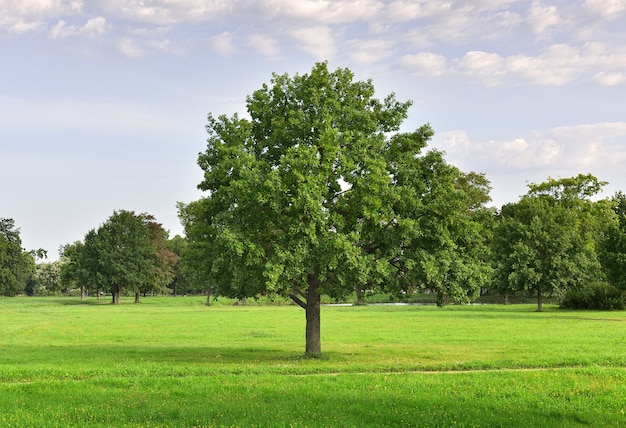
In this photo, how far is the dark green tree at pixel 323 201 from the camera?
80.5ft

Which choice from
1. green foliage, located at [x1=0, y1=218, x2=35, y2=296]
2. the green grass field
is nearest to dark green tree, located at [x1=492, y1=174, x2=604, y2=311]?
the green grass field

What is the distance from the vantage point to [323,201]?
84.4ft

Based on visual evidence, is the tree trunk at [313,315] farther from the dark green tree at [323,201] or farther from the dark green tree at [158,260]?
the dark green tree at [158,260]

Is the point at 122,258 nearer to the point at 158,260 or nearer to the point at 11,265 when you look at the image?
A: the point at 158,260

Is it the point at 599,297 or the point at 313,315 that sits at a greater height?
the point at 313,315

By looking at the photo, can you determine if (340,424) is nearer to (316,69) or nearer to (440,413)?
(440,413)

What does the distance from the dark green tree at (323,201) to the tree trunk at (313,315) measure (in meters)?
0.05

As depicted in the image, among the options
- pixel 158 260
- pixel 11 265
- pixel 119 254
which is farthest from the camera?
pixel 11 265

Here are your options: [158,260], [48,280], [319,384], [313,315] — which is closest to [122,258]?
[158,260]

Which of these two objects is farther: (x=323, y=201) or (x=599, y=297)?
(x=599, y=297)

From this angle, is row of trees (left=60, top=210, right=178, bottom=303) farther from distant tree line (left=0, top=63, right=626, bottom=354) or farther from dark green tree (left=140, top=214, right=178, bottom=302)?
distant tree line (left=0, top=63, right=626, bottom=354)

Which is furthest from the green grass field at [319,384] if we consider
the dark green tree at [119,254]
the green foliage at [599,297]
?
the dark green tree at [119,254]

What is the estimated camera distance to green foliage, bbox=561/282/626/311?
225ft

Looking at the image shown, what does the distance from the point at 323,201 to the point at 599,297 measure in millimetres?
54420
